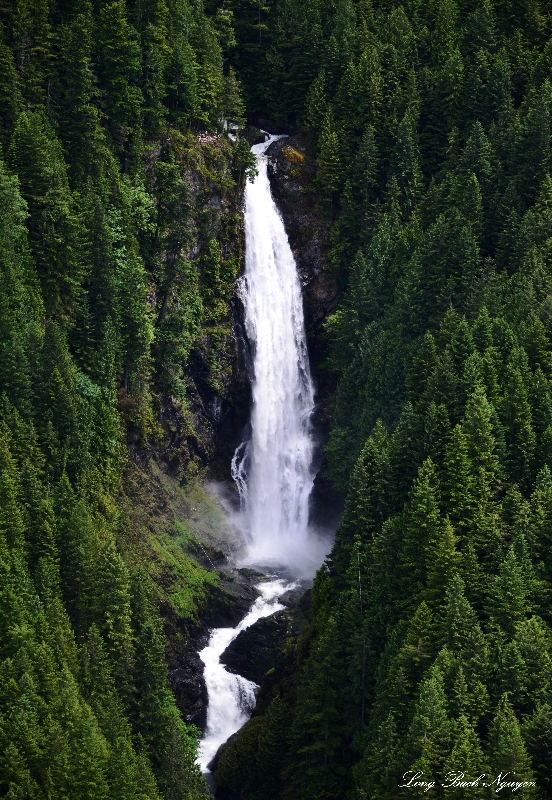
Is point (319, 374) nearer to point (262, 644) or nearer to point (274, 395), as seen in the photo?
point (274, 395)

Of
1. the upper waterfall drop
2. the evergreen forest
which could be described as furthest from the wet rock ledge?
the upper waterfall drop

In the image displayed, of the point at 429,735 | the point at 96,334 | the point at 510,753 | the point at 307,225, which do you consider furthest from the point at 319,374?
the point at 510,753

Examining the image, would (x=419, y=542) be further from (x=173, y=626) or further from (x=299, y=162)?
(x=299, y=162)

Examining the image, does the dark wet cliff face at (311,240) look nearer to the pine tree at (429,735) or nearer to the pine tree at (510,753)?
the pine tree at (429,735)

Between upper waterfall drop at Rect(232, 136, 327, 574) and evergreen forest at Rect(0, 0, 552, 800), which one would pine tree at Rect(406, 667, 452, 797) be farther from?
upper waterfall drop at Rect(232, 136, 327, 574)

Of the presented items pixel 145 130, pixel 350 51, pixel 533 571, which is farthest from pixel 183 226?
pixel 533 571

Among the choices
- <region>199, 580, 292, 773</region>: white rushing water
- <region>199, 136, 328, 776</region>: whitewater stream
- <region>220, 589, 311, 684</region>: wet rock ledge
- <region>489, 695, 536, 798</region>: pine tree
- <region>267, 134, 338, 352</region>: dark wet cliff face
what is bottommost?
<region>199, 580, 292, 773</region>: white rushing water
